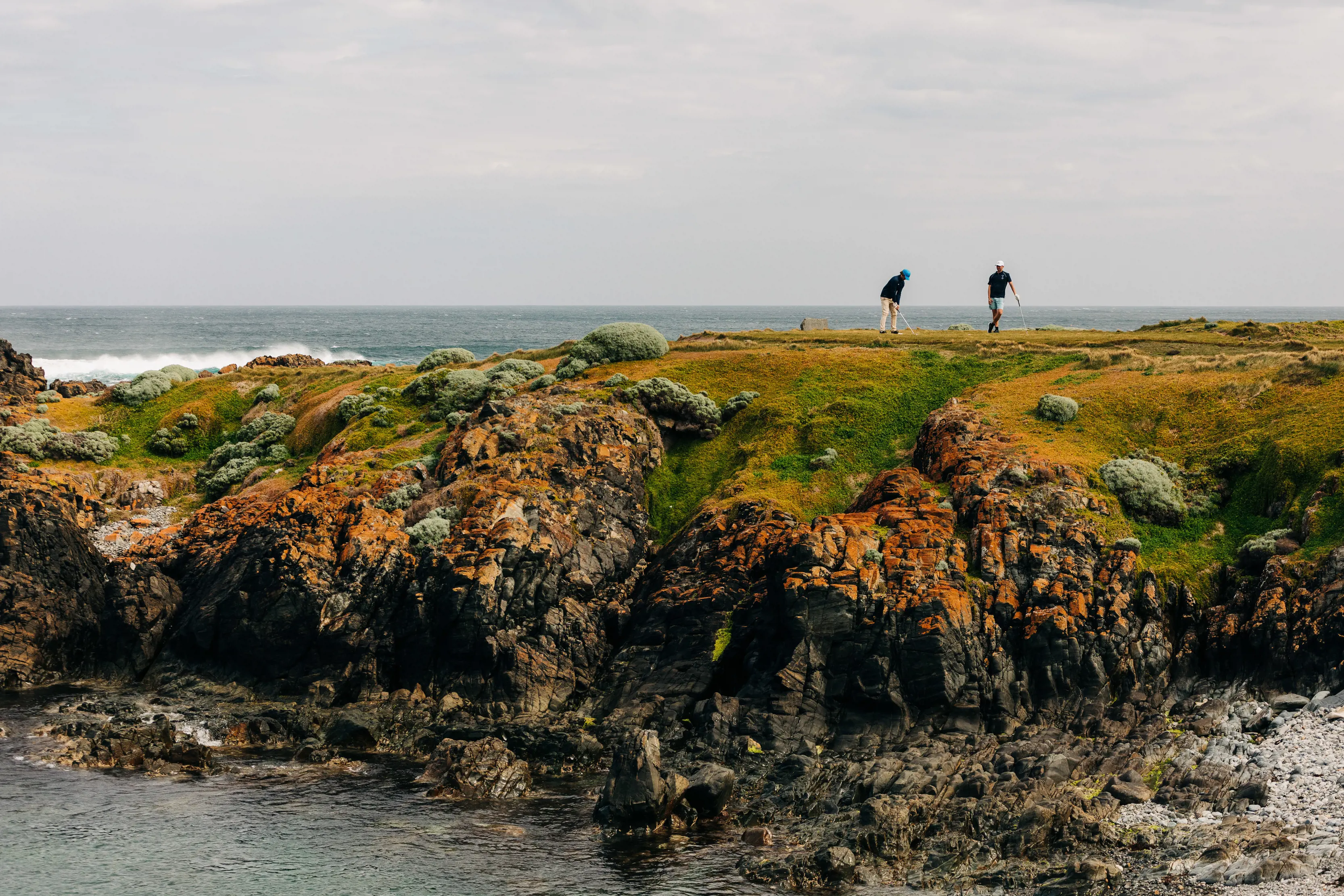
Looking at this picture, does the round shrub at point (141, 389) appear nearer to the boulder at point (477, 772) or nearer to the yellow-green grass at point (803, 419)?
the yellow-green grass at point (803, 419)

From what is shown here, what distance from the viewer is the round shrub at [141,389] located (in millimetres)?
58281

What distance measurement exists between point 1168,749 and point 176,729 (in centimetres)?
2951

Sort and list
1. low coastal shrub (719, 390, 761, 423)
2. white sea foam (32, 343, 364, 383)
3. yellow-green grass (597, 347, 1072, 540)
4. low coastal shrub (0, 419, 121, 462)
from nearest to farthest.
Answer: yellow-green grass (597, 347, 1072, 540) < low coastal shrub (719, 390, 761, 423) < low coastal shrub (0, 419, 121, 462) < white sea foam (32, 343, 364, 383)

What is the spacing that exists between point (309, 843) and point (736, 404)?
2855 centimetres

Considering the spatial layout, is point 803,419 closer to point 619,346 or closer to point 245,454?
point 619,346

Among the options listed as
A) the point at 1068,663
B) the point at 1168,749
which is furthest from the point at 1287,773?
the point at 1068,663

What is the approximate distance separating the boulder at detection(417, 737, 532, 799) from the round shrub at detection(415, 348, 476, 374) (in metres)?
33.2

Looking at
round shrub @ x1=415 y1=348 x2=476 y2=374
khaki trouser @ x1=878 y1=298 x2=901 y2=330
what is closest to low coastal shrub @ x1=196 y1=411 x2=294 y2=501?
round shrub @ x1=415 y1=348 x2=476 y2=374

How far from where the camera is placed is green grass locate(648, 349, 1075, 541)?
41188 mm

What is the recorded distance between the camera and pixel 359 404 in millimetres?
51812

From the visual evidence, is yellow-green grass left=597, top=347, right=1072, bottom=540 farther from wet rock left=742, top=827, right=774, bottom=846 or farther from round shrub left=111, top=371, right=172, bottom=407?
round shrub left=111, top=371, right=172, bottom=407

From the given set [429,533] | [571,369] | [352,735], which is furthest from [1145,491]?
[571,369]

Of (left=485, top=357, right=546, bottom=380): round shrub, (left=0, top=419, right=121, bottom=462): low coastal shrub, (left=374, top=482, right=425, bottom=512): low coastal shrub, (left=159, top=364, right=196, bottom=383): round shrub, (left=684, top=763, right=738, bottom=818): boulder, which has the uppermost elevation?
(left=485, top=357, right=546, bottom=380): round shrub

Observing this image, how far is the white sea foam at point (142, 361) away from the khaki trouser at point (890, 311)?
73.8 meters
